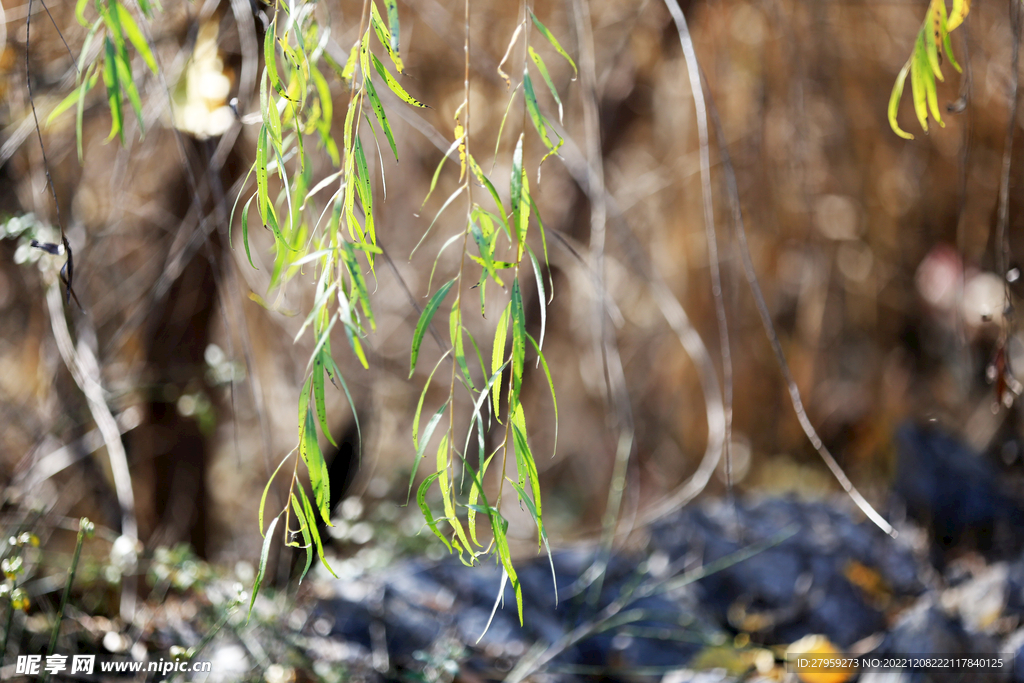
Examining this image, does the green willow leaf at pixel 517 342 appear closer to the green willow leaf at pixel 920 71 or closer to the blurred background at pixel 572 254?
the blurred background at pixel 572 254

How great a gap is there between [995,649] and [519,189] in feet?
3.94

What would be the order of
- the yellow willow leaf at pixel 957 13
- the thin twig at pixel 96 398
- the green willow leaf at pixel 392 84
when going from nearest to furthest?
the green willow leaf at pixel 392 84 → the yellow willow leaf at pixel 957 13 → the thin twig at pixel 96 398

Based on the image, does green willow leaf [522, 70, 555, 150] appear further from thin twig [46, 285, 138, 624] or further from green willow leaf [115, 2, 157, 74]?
thin twig [46, 285, 138, 624]

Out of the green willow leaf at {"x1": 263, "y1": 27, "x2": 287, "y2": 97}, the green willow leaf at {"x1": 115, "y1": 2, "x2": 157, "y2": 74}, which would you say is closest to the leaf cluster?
the green willow leaf at {"x1": 263, "y1": 27, "x2": 287, "y2": 97}

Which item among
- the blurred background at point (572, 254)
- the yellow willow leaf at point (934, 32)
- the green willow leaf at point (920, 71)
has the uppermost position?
the yellow willow leaf at point (934, 32)

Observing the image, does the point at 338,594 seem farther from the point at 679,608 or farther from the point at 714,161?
the point at 714,161

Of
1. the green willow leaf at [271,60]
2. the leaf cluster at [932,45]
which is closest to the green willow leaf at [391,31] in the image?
the green willow leaf at [271,60]

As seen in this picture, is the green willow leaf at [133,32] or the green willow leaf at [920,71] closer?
the green willow leaf at [133,32]

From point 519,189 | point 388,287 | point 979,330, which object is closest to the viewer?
point 519,189

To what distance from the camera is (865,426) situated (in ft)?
9.20

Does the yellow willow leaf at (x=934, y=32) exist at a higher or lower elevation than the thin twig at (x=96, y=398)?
higher

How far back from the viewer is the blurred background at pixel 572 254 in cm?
154

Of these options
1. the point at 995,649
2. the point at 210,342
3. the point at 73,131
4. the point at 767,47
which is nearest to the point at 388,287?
the point at 210,342

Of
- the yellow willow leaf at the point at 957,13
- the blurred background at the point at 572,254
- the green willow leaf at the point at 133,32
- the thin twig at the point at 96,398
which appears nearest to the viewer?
the green willow leaf at the point at 133,32
